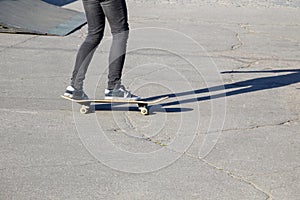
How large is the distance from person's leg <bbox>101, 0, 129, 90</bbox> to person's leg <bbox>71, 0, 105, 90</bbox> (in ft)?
0.42

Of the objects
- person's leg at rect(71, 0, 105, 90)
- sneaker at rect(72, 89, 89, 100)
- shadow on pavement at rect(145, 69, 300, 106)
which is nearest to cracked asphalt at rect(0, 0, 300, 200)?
shadow on pavement at rect(145, 69, 300, 106)

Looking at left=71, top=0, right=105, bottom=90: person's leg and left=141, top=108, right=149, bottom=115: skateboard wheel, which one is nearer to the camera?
left=71, top=0, right=105, bottom=90: person's leg

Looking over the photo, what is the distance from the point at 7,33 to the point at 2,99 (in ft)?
14.6

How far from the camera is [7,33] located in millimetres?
12227

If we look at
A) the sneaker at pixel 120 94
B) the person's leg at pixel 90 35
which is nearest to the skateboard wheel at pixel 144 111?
the sneaker at pixel 120 94

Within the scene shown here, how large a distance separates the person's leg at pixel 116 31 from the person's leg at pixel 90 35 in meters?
0.13

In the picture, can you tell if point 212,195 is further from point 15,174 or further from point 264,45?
point 264,45

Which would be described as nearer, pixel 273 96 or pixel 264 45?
pixel 273 96

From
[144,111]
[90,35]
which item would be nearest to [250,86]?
[144,111]

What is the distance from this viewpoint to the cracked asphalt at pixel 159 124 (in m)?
5.58

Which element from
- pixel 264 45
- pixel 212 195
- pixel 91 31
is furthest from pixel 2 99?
pixel 264 45

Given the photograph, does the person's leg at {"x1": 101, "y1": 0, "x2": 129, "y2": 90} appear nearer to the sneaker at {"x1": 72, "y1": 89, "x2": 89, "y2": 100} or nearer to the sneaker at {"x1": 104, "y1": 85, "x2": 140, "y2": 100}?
the sneaker at {"x1": 104, "y1": 85, "x2": 140, "y2": 100}

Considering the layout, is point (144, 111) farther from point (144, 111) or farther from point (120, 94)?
point (120, 94)

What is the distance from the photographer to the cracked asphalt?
5.58 meters
